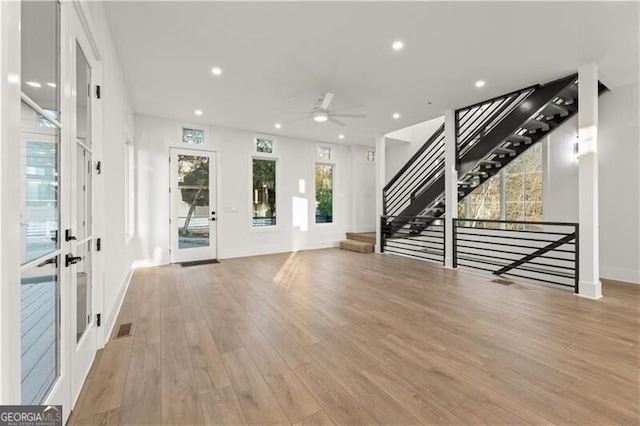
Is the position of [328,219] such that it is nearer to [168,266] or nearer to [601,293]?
[168,266]

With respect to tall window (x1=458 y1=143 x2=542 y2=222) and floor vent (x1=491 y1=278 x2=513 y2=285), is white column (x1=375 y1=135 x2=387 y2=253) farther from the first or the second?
floor vent (x1=491 y1=278 x2=513 y2=285)

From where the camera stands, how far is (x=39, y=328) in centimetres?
133

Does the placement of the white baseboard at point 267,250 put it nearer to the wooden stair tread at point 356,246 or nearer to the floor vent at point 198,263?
the floor vent at point 198,263

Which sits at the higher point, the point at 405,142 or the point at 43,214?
the point at 405,142

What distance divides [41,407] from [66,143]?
1.37 metres

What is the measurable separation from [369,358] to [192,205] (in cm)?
520

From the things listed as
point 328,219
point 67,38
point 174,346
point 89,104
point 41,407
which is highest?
point 67,38

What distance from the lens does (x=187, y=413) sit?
157cm

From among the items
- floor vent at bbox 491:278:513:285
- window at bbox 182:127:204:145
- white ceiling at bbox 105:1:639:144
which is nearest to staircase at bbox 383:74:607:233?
white ceiling at bbox 105:1:639:144

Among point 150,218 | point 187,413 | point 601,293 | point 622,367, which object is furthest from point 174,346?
point 601,293

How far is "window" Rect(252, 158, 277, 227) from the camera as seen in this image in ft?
22.5

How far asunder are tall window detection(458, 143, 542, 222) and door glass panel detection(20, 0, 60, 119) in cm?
724

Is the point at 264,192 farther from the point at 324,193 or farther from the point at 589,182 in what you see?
the point at 589,182

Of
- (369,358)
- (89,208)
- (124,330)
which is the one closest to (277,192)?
(124,330)
